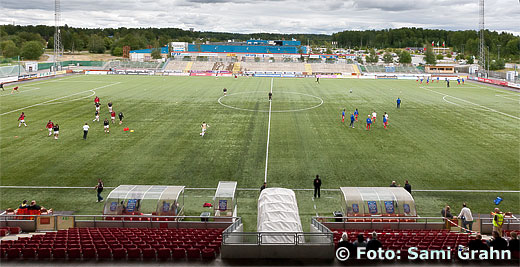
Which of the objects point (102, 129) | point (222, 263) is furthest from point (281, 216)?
point (102, 129)

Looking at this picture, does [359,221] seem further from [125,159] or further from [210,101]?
[210,101]

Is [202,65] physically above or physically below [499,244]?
above

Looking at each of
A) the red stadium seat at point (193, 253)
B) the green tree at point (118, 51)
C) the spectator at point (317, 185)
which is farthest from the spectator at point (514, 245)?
the green tree at point (118, 51)

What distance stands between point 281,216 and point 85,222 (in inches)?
323

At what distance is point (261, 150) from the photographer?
31.7 m

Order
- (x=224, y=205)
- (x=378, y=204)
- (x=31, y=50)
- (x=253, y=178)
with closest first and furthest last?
(x=378, y=204), (x=224, y=205), (x=253, y=178), (x=31, y=50)

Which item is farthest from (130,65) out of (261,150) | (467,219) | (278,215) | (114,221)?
(467,219)

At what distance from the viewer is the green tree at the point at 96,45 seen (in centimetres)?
18525

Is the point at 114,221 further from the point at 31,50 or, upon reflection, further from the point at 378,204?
the point at 31,50

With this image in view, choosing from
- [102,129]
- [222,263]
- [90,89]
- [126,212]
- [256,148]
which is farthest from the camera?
[90,89]

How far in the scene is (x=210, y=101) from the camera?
5631cm

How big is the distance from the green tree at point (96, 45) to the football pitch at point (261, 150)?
452 ft

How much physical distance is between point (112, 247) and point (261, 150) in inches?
752

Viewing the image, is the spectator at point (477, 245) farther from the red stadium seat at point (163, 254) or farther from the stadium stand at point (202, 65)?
the stadium stand at point (202, 65)
